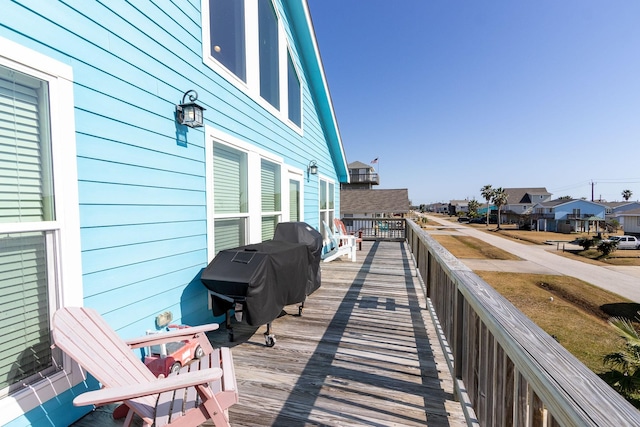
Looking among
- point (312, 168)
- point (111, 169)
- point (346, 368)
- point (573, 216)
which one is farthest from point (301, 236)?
point (573, 216)

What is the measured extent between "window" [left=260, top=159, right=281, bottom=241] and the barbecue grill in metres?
1.28

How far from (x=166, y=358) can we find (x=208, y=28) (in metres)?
3.34

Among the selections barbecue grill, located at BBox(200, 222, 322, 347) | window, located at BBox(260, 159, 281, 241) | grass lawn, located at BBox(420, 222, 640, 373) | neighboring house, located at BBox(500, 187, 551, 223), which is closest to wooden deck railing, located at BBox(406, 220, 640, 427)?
barbecue grill, located at BBox(200, 222, 322, 347)

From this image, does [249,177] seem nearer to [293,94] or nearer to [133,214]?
[133,214]

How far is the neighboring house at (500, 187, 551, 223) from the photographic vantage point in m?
56.1

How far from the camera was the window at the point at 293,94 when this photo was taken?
5297 mm

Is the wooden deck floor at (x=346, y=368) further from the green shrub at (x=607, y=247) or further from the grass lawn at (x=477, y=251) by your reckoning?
the green shrub at (x=607, y=247)

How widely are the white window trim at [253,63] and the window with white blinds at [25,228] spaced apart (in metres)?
1.80

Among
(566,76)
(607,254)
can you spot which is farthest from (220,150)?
(607,254)

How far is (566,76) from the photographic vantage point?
1298 centimetres

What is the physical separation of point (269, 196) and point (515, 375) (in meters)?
3.88

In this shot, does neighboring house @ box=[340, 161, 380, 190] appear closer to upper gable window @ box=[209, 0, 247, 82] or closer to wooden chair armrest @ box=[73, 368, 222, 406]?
upper gable window @ box=[209, 0, 247, 82]

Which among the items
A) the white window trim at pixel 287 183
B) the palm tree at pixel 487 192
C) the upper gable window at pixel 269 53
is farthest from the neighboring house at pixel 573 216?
the upper gable window at pixel 269 53

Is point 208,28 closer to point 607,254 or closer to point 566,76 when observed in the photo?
point 566,76
